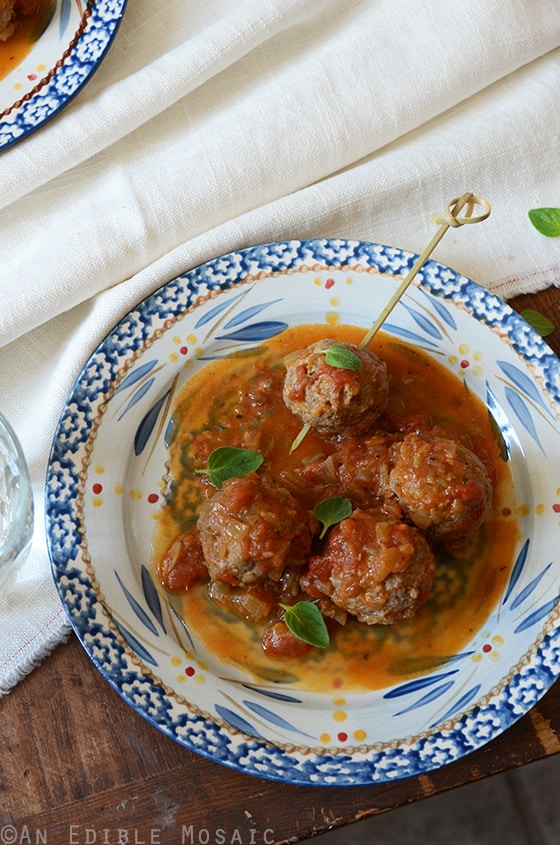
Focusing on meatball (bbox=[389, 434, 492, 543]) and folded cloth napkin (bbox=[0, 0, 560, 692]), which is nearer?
meatball (bbox=[389, 434, 492, 543])

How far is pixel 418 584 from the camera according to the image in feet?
8.61

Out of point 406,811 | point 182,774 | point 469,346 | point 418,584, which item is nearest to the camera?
point 418,584

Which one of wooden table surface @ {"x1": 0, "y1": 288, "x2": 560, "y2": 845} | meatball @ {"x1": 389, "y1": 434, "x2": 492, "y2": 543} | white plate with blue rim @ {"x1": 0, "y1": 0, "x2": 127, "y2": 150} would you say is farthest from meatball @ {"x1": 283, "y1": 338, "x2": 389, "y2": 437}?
white plate with blue rim @ {"x1": 0, "y1": 0, "x2": 127, "y2": 150}

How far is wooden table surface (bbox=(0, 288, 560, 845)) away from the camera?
284 centimetres

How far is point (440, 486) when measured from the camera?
2.62 metres

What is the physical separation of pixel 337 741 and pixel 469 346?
4.76 ft

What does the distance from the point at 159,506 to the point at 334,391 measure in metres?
0.78

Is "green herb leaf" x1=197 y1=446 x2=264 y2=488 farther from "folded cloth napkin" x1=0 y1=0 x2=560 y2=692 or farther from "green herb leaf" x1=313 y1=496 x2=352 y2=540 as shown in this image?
"folded cloth napkin" x1=0 y1=0 x2=560 y2=692

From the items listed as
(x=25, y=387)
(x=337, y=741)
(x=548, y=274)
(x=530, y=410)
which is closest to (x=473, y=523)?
(x=530, y=410)

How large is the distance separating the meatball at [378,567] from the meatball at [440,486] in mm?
77

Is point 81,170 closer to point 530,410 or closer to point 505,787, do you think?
point 530,410

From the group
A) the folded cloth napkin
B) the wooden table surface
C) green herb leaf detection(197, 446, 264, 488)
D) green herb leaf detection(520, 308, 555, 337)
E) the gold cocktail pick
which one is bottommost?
the wooden table surface

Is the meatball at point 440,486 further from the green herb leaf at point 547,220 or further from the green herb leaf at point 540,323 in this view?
the green herb leaf at point 547,220

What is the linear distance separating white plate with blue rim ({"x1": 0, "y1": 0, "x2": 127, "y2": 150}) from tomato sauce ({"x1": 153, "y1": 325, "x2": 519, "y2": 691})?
1.20 metres
